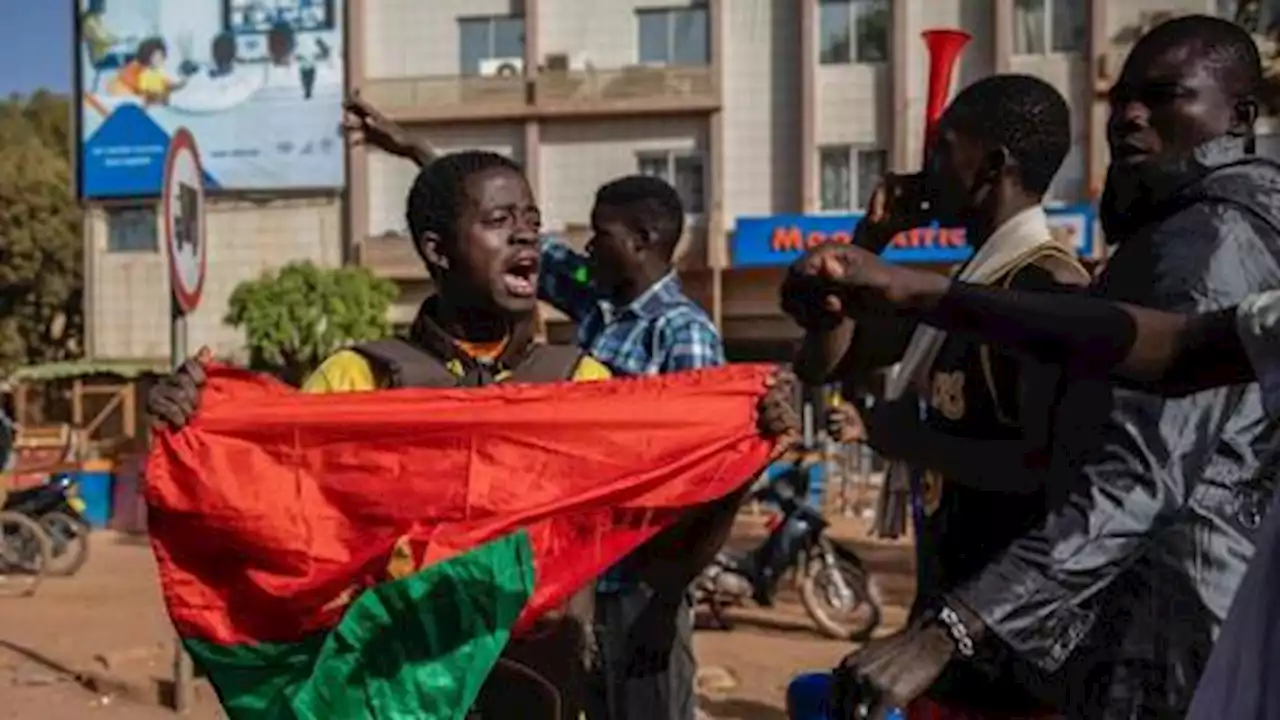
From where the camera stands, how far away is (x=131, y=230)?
3088cm

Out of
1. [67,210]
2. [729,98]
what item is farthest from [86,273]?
[729,98]

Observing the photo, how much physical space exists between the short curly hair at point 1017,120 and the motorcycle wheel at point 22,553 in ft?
39.1

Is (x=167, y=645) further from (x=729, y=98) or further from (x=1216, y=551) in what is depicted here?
(x=729, y=98)

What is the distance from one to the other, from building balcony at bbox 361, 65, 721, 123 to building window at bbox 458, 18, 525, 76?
2.28 feet

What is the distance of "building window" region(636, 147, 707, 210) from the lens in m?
27.8

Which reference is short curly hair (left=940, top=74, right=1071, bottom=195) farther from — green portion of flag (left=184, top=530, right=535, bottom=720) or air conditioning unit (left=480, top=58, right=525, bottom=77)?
air conditioning unit (left=480, top=58, right=525, bottom=77)

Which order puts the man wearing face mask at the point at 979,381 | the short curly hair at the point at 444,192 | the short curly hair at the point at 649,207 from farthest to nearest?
the short curly hair at the point at 649,207, the short curly hair at the point at 444,192, the man wearing face mask at the point at 979,381

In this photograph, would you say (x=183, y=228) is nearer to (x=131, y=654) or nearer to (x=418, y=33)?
(x=131, y=654)

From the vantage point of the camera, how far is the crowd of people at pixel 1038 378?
2.17 meters

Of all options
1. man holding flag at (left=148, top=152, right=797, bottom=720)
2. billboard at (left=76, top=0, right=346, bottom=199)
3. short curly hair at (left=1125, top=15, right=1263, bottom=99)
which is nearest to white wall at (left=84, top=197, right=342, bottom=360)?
billboard at (left=76, top=0, right=346, bottom=199)

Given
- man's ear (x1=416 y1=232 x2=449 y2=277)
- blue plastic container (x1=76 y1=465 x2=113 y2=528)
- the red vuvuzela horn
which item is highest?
the red vuvuzela horn

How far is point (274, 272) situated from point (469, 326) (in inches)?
1048

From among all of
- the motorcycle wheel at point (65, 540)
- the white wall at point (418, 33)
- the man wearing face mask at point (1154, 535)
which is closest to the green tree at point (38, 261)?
the white wall at point (418, 33)

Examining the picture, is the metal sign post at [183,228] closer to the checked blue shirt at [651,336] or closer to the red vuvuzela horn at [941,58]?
the checked blue shirt at [651,336]
